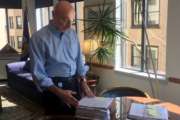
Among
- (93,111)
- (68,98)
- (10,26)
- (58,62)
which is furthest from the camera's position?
(10,26)

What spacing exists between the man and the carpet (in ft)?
5.13

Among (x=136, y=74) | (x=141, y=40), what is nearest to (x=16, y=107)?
(x=136, y=74)

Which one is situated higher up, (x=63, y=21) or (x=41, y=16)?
(x=41, y=16)

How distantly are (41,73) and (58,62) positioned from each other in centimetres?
18

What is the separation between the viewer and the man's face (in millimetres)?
1985

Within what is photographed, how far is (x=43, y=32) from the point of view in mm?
2059

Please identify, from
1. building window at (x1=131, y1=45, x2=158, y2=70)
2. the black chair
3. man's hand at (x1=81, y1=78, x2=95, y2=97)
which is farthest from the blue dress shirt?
building window at (x1=131, y1=45, x2=158, y2=70)

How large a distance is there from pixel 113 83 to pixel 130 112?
2866 millimetres

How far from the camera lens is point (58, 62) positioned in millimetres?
2086

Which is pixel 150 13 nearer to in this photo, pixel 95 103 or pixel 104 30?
pixel 104 30

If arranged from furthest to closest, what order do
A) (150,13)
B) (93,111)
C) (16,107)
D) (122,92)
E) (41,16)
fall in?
1. (41,16)
2. (16,107)
3. (150,13)
4. (122,92)
5. (93,111)

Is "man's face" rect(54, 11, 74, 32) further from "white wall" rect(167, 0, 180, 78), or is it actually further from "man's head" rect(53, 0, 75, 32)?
"white wall" rect(167, 0, 180, 78)

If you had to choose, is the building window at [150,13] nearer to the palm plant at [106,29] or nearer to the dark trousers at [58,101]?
the palm plant at [106,29]

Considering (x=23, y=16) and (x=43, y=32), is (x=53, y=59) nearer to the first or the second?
(x=43, y=32)
